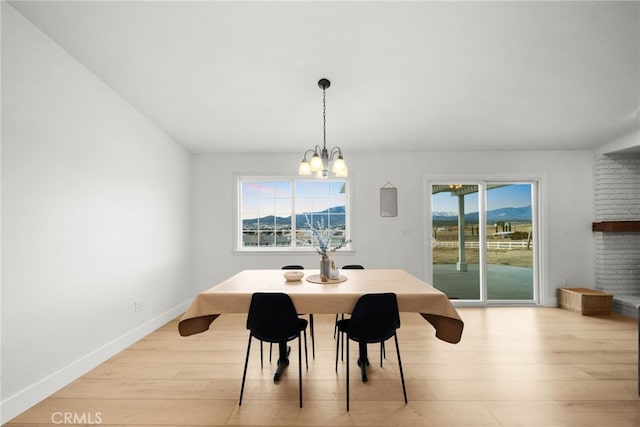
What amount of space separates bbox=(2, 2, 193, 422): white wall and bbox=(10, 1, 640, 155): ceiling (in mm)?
296

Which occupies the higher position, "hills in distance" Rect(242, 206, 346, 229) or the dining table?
"hills in distance" Rect(242, 206, 346, 229)

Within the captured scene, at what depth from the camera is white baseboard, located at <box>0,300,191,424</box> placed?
1904 mm

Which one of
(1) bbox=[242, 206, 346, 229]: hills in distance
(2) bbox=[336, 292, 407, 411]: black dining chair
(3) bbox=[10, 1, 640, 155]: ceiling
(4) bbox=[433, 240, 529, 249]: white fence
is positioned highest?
(3) bbox=[10, 1, 640, 155]: ceiling

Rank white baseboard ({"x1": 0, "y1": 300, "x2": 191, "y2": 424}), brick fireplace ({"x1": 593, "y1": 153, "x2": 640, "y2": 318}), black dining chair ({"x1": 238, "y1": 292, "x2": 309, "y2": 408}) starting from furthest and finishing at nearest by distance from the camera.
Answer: brick fireplace ({"x1": 593, "y1": 153, "x2": 640, "y2": 318}) < black dining chair ({"x1": 238, "y1": 292, "x2": 309, "y2": 408}) < white baseboard ({"x1": 0, "y1": 300, "x2": 191, "y2": 424})

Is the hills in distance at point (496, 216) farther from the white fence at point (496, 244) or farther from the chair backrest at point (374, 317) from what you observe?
the chair backrest at point (374, 317)

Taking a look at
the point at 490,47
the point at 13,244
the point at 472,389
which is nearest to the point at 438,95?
the point at 490,47

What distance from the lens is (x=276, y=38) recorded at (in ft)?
7.82

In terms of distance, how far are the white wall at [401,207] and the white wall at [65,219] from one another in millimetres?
1102

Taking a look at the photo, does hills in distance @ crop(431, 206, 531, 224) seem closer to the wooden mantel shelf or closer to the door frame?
the door frame

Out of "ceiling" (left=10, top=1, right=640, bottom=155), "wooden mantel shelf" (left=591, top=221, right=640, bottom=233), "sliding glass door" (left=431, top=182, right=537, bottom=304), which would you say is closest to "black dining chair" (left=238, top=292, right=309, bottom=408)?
"ceiling" (left=10, top=1, right=640, bottom=155)

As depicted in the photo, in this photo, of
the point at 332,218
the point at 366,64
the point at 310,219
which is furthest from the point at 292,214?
the point at 366,64

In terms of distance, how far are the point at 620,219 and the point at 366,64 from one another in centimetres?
479

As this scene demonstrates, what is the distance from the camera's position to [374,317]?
207 centimetres

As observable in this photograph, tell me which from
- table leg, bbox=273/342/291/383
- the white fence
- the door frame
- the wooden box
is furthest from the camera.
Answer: the white fence
